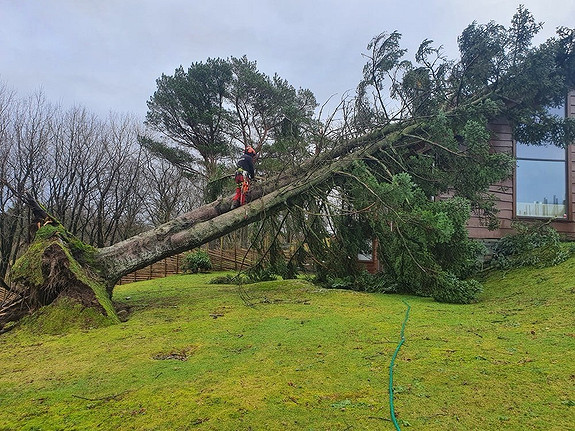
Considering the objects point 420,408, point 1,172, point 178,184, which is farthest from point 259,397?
point 178,184

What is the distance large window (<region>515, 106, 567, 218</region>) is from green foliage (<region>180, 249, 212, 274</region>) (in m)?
11.1

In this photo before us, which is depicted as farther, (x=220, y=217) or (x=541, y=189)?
(x=541, y=189)

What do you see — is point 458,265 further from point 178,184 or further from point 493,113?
point 178,184

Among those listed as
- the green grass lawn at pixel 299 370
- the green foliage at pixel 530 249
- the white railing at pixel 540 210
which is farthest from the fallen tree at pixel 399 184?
the white railing at pixel 540 210

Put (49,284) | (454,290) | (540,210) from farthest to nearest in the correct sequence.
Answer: (540,210) → (454,290) → (49,284)

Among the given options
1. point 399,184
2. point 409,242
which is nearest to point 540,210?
point 399,184

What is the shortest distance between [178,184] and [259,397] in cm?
2289

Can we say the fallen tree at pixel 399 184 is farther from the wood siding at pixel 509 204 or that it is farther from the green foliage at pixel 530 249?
the green foliage at pixel 530 249

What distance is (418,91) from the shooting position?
8.79m

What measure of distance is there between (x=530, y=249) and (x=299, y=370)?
635 centimetres

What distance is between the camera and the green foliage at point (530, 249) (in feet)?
21.5

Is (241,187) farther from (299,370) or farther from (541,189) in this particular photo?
(541,189)

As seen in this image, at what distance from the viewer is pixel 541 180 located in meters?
9.06

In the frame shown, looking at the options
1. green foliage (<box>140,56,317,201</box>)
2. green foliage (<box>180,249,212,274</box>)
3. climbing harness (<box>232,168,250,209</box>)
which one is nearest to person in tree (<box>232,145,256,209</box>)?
climbing harness (<box>232,168,250,209</box>)
